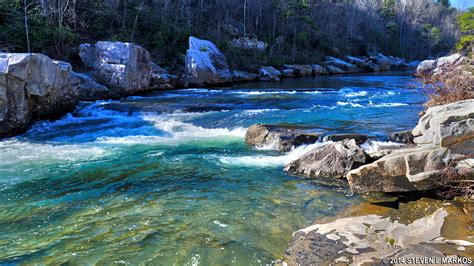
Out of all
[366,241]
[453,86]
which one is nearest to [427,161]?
[366,241]

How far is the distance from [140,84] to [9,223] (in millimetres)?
17054

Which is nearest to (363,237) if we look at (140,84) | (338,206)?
(338,206)

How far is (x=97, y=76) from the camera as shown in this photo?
2081cm

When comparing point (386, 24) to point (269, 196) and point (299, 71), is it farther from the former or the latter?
point (269, 196)

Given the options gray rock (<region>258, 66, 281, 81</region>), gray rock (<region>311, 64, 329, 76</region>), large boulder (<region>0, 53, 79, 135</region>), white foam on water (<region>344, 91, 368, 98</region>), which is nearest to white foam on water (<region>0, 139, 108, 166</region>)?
large boulder (<region>0, 53, 79, 135</region>)

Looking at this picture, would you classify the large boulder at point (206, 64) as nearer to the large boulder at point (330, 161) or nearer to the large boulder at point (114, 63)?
the large boulder at point (114, 63)

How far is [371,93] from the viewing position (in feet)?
69.6

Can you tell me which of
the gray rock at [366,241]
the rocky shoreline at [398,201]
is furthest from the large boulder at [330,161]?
the gray rock at [366,241]

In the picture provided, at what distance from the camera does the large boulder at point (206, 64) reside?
26547 millimetres

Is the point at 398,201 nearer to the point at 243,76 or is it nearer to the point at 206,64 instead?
the point at 206,64

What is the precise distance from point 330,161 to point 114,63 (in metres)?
16.1

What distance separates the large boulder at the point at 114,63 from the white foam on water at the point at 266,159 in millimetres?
13264

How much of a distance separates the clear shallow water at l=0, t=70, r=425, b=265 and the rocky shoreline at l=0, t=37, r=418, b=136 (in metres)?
1.01

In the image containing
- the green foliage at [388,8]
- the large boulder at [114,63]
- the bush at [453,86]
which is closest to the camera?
the bush at [453,86]
